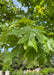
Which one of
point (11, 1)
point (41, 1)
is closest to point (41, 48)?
point (41, 1)

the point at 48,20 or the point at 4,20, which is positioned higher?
the point at 4,20

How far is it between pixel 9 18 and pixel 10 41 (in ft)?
4.04

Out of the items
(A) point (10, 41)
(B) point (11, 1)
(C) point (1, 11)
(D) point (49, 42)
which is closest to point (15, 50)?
(A) point (10, 41)

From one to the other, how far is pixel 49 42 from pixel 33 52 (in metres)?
0.13

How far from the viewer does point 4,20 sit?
2037 mm

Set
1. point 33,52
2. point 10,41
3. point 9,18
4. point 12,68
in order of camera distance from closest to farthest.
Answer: point 33,52
point 10,41
point 9,18
point 12,68

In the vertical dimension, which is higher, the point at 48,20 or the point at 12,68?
the point at 48,20

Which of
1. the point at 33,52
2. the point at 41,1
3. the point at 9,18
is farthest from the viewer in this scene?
the point at 9,18

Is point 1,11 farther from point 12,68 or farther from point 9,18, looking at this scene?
point 12,68

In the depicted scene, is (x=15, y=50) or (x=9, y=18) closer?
(x=15, y=50)

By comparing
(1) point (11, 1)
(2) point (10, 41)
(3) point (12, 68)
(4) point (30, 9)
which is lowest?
(3) point (12, 68)

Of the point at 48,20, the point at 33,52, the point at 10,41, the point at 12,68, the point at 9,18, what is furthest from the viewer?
the point at 12,68

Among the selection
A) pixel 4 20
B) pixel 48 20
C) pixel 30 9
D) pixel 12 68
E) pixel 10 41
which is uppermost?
pixel 30 9

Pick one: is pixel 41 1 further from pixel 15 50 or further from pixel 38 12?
pixel 15 50
